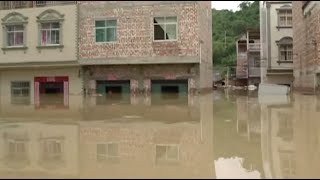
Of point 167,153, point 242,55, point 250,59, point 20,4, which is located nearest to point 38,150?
point 167,153

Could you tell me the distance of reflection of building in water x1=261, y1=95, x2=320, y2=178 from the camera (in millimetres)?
6162

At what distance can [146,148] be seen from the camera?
7.90m

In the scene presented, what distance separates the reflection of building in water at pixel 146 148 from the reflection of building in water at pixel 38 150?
0.23 meters

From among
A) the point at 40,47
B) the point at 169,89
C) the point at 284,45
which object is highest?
the point at 284,45

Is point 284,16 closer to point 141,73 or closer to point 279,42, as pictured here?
point 279,42

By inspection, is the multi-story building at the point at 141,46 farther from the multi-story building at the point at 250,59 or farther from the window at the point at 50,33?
the multi-story building at the point at 250,59

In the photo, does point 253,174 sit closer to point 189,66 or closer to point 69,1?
point 189,66

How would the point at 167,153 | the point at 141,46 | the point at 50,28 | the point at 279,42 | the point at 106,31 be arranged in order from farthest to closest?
the point at 279,42 → the point at 50,28 → the point at 106,31 → the point at 141,46 → the point at 167,153

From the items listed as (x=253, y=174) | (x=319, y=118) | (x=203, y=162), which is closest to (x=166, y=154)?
(x=203, y=162)

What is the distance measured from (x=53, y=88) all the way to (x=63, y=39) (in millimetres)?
3355

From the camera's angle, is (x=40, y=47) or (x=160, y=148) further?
(x=40, y=47)

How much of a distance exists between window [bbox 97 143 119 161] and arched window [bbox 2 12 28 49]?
20940 mm

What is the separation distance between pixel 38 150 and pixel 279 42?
31.8 metres

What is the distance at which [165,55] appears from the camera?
81.9 ft
